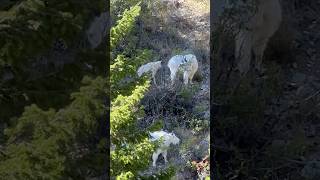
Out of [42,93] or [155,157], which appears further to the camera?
[155,157]

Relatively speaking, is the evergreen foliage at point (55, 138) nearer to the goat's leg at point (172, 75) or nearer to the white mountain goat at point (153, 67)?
the white mountain goat at point (153, 67)

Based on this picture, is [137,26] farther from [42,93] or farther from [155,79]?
[42,93]

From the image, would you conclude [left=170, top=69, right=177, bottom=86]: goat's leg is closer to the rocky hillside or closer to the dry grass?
the dry grass

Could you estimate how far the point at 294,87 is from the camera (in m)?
1.20

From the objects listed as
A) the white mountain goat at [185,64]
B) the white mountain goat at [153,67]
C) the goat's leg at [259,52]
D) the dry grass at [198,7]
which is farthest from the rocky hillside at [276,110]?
the dry grass at [198,7]

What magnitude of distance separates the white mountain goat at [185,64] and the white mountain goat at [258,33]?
252 cm

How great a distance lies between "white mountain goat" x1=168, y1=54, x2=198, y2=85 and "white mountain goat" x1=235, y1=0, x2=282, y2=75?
2.52 m

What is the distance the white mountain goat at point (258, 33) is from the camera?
1184 mm

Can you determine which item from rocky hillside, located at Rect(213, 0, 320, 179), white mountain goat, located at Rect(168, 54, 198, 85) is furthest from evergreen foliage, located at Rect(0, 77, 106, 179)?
white mountain goat, located at Rect(168, 54, 198, 85)

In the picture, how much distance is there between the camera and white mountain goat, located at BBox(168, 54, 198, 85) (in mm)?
3795

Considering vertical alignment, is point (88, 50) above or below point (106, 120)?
above

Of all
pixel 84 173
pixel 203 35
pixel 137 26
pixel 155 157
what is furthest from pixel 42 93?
pixel 203 35

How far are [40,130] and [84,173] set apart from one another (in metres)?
0.12

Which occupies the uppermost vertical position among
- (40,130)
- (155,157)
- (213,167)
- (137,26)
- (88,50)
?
(137,26)
